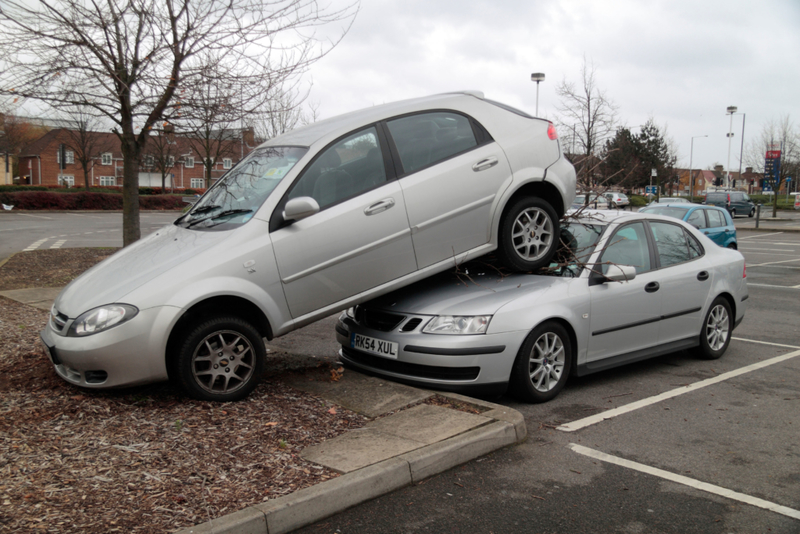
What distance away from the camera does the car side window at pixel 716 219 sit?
1558cm

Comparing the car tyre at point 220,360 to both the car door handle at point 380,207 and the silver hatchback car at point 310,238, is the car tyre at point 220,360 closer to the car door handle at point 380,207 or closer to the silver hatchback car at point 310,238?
the silver hatchback car at point 310,238

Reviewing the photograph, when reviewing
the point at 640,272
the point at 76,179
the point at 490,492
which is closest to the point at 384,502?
the point at 490,492

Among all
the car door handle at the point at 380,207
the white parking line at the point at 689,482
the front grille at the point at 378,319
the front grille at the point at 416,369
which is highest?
the car door handle at the point at 380,207

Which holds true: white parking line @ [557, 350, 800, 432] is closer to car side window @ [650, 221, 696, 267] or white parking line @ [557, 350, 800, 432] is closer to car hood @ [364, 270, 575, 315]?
car hood @ [364, 270, 575, 315]

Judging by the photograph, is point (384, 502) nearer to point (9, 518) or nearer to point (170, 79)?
point (9, 518)

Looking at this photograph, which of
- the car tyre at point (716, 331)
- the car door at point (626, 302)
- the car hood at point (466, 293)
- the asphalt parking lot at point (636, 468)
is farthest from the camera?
the car tyre at point (716, 331)

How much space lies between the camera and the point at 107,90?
9.43 metres

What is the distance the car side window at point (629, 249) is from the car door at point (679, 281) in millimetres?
166

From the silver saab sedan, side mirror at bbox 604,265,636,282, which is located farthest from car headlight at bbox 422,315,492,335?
side mirror at bbox 604,265,636,282

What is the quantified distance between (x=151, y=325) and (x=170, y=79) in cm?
581

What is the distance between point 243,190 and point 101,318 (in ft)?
5.04

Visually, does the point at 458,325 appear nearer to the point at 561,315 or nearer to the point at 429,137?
the point at 561,315

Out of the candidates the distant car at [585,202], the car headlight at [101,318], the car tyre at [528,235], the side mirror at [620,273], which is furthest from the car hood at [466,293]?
the car headlight at [101,318]

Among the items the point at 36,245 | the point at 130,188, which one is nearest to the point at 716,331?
the point at 130,188
